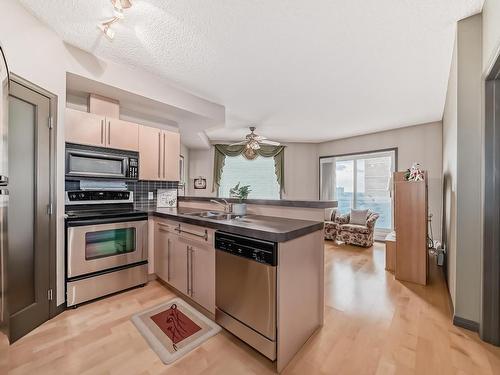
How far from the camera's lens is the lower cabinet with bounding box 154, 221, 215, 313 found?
203 cm

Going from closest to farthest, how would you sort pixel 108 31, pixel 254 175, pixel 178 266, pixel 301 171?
1. pixel 108 31
2. pixel 178 266
3. pixel 254 175
4. pixel 301 171

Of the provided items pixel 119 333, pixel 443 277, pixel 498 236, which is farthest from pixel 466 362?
pixel 119 333

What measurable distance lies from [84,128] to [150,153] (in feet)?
2.58

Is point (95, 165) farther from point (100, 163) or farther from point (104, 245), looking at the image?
point (104, 245)

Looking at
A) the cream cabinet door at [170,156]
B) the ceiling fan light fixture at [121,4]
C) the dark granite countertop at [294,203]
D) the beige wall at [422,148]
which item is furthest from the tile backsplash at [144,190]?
the beige wall at [422,148]

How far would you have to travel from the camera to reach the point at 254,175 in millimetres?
6438

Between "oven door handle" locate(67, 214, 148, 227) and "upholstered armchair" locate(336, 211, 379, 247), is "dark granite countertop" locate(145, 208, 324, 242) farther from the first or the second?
"upholstered armchair" locate(336, 211, 379, 247)

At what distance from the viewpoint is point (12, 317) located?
174 centimetres

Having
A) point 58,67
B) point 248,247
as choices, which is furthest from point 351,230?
point 58,67

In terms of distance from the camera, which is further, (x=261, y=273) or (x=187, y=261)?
(x=187, y=261)

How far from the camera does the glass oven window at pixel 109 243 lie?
7.66 feet

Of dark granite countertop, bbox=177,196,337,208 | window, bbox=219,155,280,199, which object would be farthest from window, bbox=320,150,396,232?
dark granite countertop, bbox=177,196,337,208

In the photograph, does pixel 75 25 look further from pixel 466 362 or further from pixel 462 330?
pixel 462 330

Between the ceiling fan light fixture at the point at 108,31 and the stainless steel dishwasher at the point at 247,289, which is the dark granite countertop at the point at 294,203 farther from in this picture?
the ceiling fan light fixture at the point at 108,31
